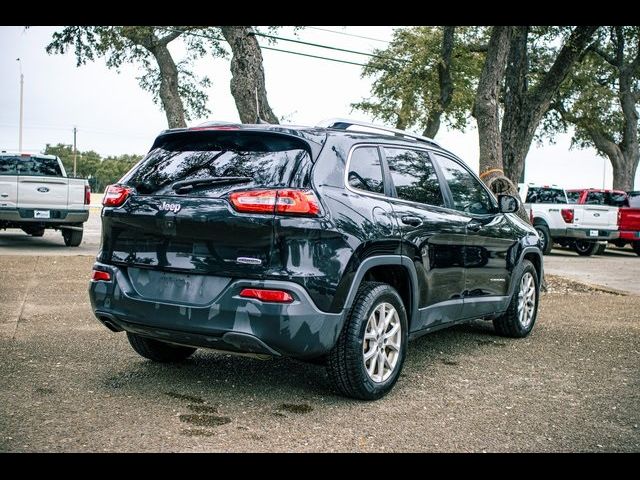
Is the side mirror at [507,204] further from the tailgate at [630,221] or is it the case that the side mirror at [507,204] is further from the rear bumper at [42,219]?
the tailgate at [630,221]

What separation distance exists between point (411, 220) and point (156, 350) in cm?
219

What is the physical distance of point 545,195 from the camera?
2120 centimetres

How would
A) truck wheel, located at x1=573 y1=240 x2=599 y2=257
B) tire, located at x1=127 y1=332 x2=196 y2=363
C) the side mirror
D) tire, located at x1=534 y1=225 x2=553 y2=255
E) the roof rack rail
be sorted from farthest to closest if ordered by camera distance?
truck wheel, located at x1=573 y1=240 x2=599 y2=257 < tire, located at x1=534 y1=225 x2=553 y2=255 < the side mirror < tire, located at x1=127 y1=332 x2=196 y2=363 < the roof rack rail

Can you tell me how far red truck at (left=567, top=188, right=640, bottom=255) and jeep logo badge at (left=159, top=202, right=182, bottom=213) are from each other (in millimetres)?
17760

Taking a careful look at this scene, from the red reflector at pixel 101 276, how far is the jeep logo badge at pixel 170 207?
2.04ft

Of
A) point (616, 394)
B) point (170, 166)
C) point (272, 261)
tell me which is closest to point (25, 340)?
point (170, 166)

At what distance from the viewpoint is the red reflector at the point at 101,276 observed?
496 centimetres

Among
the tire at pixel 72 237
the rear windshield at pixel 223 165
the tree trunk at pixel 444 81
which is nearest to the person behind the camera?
the rear windshield at pixel 223 165

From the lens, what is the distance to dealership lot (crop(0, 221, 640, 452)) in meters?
4.20

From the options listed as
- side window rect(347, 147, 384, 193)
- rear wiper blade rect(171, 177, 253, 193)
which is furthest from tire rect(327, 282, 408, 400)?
rear wiper blade rect(171, 177, 253, 193)

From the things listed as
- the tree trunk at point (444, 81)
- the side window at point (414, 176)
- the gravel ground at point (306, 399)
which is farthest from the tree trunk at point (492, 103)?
the tree trunk at point (444, 81)

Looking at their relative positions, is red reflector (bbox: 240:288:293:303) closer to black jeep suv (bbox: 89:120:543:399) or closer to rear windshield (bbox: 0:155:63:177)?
black jeep suv (bbox: 89:120:543:399)

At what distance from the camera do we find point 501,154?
42.3 feet
